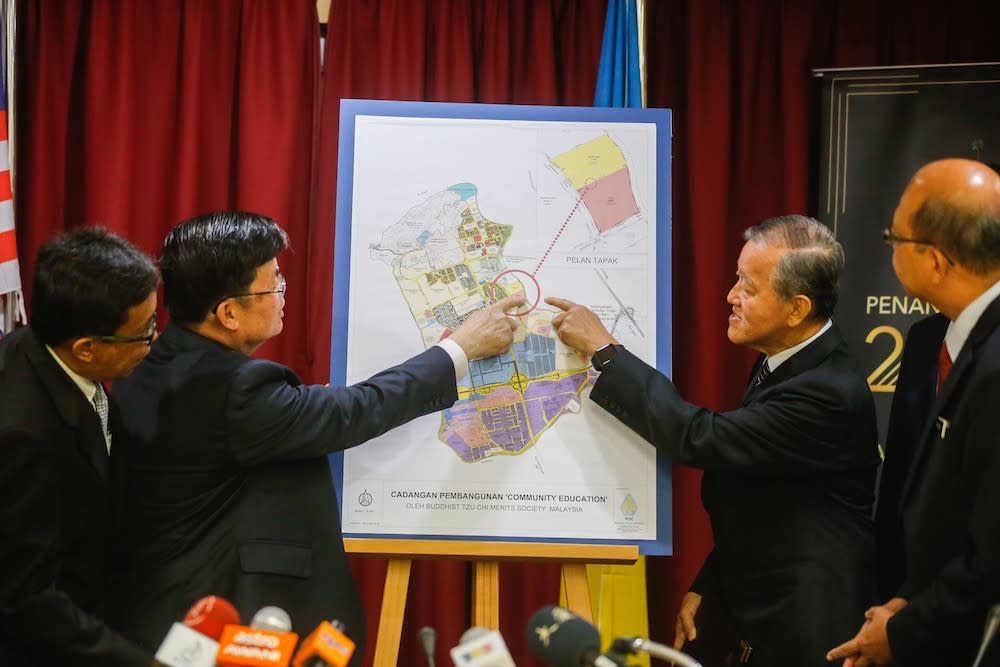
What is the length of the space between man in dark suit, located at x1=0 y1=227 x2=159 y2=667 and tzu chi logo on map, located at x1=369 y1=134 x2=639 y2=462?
2.56 ft

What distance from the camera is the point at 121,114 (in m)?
3.63

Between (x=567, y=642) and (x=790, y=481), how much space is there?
1.12 meters

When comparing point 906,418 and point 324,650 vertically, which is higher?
point 906,418

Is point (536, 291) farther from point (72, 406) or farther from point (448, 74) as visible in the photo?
point (448, 74)

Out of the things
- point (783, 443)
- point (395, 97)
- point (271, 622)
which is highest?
point (395, 97)

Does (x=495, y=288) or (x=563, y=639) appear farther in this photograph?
(x=495, y=288)

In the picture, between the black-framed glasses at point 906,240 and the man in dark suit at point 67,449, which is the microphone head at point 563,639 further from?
the black-framed glasses at point 906,240

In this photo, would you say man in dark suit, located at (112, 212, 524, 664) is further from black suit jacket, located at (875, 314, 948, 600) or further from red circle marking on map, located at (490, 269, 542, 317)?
black suit jacket, located at (875, 314, 948, 600)

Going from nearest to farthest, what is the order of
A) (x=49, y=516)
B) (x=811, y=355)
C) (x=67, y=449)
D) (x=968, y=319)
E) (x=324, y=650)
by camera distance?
(x=324, y=650), (x=49, y=516), (x=67, y=449), (x=968, y=319), (x=811, y=355)

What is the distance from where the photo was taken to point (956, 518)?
188 centimetres

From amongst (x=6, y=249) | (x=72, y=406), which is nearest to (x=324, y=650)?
(x=72, y=406)

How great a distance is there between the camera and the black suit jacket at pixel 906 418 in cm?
235

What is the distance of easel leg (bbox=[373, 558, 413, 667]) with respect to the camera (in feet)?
7.96

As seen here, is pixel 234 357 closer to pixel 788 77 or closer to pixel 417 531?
pixel 417 531
